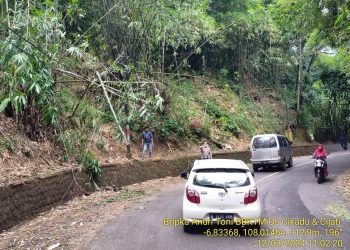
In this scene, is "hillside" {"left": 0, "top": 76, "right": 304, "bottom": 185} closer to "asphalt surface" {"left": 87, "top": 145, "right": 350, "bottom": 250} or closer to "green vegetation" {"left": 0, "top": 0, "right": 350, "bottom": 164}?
"green vegetation" {"left": 0, "top": 0, "right": 350, "bottom": 164}

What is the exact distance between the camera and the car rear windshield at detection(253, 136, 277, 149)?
18850 mm

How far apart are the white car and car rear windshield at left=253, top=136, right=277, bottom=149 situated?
463 inches

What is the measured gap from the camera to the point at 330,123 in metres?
41.6

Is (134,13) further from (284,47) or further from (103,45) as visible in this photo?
(284,47)

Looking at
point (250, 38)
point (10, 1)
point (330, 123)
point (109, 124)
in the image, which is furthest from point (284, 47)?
point (10, 1)

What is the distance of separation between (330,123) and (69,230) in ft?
127

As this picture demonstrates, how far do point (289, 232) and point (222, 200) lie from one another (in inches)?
59.6

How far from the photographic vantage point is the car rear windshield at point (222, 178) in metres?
7.39

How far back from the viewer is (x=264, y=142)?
1902 cm

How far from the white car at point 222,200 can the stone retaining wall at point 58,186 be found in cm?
408

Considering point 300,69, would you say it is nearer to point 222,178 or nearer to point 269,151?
point 269,151

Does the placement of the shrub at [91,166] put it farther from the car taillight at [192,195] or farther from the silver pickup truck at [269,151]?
the silver pickup truck at [269,151]

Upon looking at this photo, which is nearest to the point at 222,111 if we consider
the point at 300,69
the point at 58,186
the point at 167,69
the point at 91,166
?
the point at 167,69

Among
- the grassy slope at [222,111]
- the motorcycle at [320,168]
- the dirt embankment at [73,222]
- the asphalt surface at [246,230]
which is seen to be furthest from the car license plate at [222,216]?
the grassy slope at [222,111]
